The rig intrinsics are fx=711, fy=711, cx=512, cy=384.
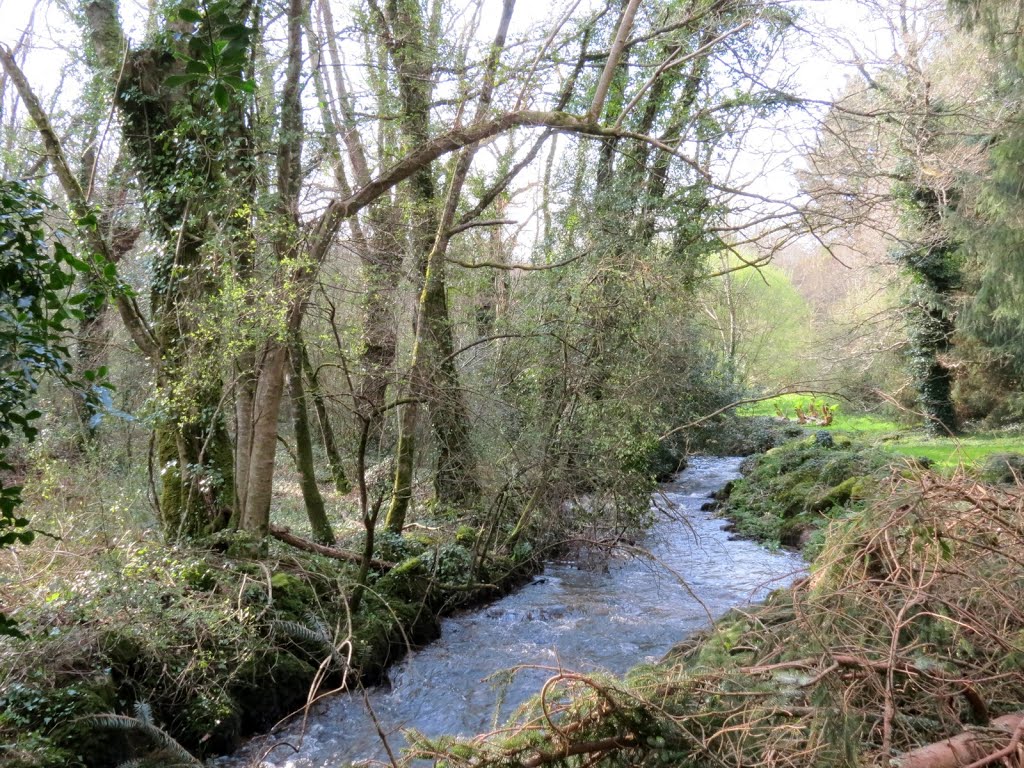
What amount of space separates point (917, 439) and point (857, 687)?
17.1 meters

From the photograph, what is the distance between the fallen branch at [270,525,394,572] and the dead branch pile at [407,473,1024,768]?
5110 mm

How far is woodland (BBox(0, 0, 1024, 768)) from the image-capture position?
3.65 metres

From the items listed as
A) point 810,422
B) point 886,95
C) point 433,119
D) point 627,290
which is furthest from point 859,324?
point 433,119

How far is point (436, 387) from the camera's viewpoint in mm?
8742

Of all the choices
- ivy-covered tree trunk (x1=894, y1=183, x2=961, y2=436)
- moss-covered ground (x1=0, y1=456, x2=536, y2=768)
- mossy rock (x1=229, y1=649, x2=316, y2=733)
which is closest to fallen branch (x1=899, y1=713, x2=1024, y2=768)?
moss-covered ground (x1=0, y1=456, x2=536, y2=768)

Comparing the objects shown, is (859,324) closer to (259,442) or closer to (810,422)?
(810,422)

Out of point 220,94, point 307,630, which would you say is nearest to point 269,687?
point 307,630

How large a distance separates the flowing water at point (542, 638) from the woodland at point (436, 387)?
36 centimetres

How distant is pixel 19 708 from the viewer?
453 centimetres

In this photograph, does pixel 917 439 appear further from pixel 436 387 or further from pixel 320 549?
pixel 320 549

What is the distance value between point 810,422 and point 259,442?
22755mm

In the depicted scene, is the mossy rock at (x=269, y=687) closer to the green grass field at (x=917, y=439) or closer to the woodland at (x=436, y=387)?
the woodland at (x=436, y=387)

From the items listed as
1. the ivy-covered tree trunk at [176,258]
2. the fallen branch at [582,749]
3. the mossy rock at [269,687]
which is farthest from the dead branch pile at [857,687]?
the ivy-covered tree trunk at [176,258]

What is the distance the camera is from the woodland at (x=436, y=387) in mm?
3648
